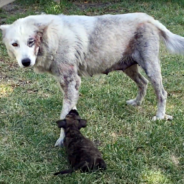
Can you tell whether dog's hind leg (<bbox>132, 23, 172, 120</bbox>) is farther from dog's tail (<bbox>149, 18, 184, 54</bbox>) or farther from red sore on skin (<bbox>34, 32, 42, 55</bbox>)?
red sore on skin (<bbox>34, 32, 42, 55</bbox>)

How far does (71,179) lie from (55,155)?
1.99 ft

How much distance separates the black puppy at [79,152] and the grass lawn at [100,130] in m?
0.09

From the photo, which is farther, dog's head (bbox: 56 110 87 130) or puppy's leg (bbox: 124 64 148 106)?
puppy's leg (bbox: 124 64 148 106)

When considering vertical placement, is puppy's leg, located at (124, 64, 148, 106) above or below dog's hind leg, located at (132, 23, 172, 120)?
below

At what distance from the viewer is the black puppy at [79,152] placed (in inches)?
133

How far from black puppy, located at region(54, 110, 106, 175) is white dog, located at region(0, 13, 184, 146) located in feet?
1.30

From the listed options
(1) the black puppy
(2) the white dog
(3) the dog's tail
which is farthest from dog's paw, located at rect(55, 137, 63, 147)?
(3) the dog's tail

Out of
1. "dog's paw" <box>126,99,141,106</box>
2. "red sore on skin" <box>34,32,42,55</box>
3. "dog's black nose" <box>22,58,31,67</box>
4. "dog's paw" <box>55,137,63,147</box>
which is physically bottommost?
"dog's paw" <box>126,99,141,106</box>

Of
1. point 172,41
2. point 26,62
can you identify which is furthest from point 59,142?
point 172,41

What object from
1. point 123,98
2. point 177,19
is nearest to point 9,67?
point 123,98

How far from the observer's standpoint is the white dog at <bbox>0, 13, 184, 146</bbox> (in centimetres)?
404

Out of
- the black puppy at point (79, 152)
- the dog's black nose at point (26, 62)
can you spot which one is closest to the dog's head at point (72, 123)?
the black puppy at point (79, 152)

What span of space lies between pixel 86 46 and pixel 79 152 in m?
1.55

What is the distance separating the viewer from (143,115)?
4828mm
